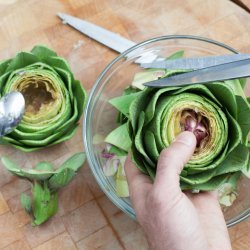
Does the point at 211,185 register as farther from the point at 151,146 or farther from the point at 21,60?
the point at 21,60

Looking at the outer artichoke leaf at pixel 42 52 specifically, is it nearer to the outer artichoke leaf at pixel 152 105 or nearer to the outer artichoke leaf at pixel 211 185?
the outer artichoke leaf at pixel 152 105

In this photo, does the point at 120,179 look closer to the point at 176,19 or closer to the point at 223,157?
the point at 223,157

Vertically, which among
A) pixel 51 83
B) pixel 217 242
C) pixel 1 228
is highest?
pixel 51 83

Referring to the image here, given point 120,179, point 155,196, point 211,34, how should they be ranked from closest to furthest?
point 155,196 → point 120,179 → point 211,34

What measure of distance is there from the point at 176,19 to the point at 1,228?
612mm

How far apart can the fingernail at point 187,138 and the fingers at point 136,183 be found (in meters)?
0.10

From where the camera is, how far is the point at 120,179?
1.04 meters

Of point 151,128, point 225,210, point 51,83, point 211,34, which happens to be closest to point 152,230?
point 151,128

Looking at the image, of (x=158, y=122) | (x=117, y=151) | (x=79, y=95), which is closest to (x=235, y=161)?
(x=158, y=122)

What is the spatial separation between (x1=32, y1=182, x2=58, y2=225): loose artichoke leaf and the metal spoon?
0.44 feet

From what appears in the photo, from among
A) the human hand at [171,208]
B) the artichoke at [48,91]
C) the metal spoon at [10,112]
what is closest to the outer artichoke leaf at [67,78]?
the artichoke at [48,91]

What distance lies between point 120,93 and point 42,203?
31cm

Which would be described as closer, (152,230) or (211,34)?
(152,230)

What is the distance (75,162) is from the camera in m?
1.05
